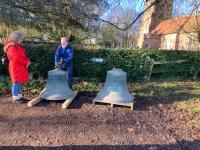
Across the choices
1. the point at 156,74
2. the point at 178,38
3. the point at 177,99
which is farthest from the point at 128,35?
the point at 177,99

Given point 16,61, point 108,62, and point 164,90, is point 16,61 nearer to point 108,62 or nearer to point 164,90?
point 164,90

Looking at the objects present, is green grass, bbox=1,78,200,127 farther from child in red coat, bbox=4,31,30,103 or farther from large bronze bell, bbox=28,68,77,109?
child in red coat, bbox=4,31,30,103

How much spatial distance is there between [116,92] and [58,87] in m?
1.46

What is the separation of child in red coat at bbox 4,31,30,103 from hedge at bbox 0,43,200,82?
13.1ft

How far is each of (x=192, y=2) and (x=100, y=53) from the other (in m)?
3.81

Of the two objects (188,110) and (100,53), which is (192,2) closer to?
(100,53)

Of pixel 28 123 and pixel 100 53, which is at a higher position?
pixel 100 53

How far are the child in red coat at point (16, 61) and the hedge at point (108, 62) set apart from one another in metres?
4.01

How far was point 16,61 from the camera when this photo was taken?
8.48 m

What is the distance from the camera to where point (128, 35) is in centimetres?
4491

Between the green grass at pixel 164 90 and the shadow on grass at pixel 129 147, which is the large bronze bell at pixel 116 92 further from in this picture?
the shadow on grass at pixel 129 147

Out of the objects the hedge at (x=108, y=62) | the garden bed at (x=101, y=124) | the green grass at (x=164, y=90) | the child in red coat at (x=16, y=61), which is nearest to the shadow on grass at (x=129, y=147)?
the garden bed at (x=101, y=124)

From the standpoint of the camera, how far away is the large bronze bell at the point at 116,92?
873 centimetres

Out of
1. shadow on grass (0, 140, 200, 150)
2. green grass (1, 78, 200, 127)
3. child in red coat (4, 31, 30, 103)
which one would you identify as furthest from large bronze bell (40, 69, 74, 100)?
shadow on grass (0, 140, 200, 150)
